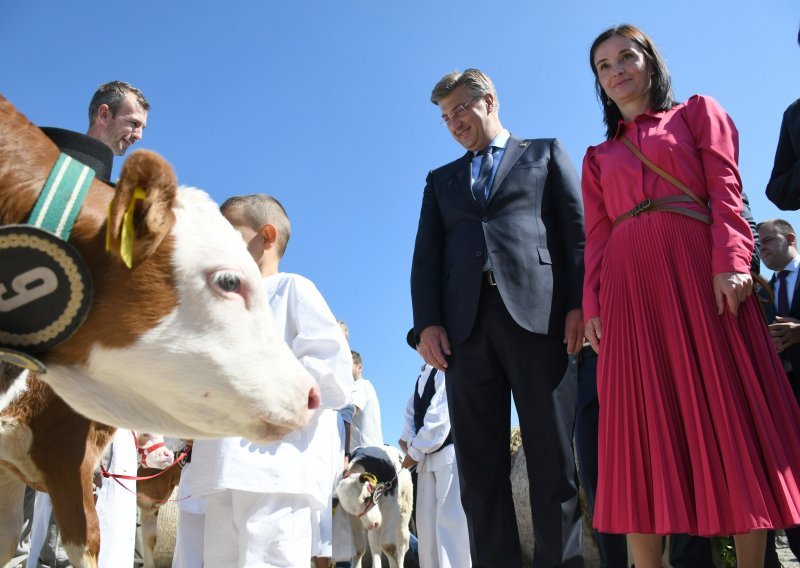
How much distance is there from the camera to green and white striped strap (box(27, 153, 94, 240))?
5.48 ft

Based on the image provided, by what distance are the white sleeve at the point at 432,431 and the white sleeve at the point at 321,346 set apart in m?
3.72

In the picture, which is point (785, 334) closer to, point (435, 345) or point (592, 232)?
point (592, 232)

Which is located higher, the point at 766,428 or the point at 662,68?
the point at 662,68

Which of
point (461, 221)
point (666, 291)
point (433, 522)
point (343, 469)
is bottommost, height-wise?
point (433, 522)

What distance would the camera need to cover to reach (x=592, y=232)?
11.2 feet

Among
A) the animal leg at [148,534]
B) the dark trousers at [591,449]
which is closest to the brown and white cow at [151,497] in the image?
the animal leg at [148,534]

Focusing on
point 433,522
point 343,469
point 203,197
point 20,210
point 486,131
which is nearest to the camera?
point 20,210

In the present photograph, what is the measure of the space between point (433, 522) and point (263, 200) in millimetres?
4327

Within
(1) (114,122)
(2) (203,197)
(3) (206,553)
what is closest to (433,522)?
(3) (206,553)

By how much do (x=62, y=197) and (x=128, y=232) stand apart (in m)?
0.20

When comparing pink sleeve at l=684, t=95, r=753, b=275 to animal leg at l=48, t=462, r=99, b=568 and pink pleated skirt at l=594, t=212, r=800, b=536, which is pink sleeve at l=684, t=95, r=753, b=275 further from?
animal leg at l=48, t=462, r=99, b=568

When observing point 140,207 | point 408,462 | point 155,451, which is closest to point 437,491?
point 408,462

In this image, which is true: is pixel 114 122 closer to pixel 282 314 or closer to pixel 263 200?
pixel 263 200

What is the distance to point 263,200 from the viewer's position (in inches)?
159
